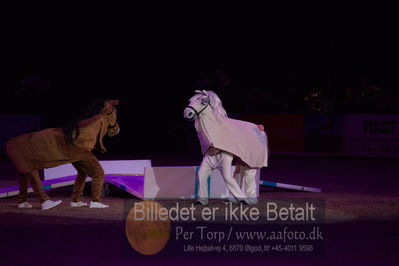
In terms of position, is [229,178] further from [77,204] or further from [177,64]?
[177,64]

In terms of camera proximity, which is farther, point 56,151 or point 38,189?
point 38,189

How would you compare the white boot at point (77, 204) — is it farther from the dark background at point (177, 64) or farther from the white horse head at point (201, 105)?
the dark background at point (177, 64)

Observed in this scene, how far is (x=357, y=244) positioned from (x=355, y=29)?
74.2ft

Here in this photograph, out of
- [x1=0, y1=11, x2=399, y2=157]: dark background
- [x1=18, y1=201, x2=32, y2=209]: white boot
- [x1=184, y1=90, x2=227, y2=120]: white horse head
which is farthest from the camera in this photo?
[x1=0, y1=11, x2=399, y2=157]: dark background

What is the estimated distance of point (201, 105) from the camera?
10.3 m

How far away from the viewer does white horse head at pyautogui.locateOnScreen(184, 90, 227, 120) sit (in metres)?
10.2

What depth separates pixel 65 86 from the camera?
103ft

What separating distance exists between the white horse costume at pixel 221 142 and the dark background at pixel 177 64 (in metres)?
14.9

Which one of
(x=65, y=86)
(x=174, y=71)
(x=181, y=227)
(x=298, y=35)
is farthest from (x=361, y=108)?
(x=181, y=227)

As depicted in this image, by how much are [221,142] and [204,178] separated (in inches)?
25.7

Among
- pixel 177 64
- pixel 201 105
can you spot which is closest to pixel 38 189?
pixel 201 105

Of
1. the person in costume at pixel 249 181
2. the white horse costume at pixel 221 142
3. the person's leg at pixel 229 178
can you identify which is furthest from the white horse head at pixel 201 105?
the person in costume at pixel 249 181

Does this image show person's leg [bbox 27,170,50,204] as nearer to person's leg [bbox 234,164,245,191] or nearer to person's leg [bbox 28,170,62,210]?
person's leg [bbox 28,170,62,210]

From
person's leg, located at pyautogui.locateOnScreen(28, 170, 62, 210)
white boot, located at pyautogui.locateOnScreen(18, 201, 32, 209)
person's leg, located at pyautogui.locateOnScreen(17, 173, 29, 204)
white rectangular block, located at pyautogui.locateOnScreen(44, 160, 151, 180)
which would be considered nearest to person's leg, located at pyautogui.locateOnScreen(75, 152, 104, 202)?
person's leg, located at pyautogui.locateOnScreen(28, 170, 62, 210)
